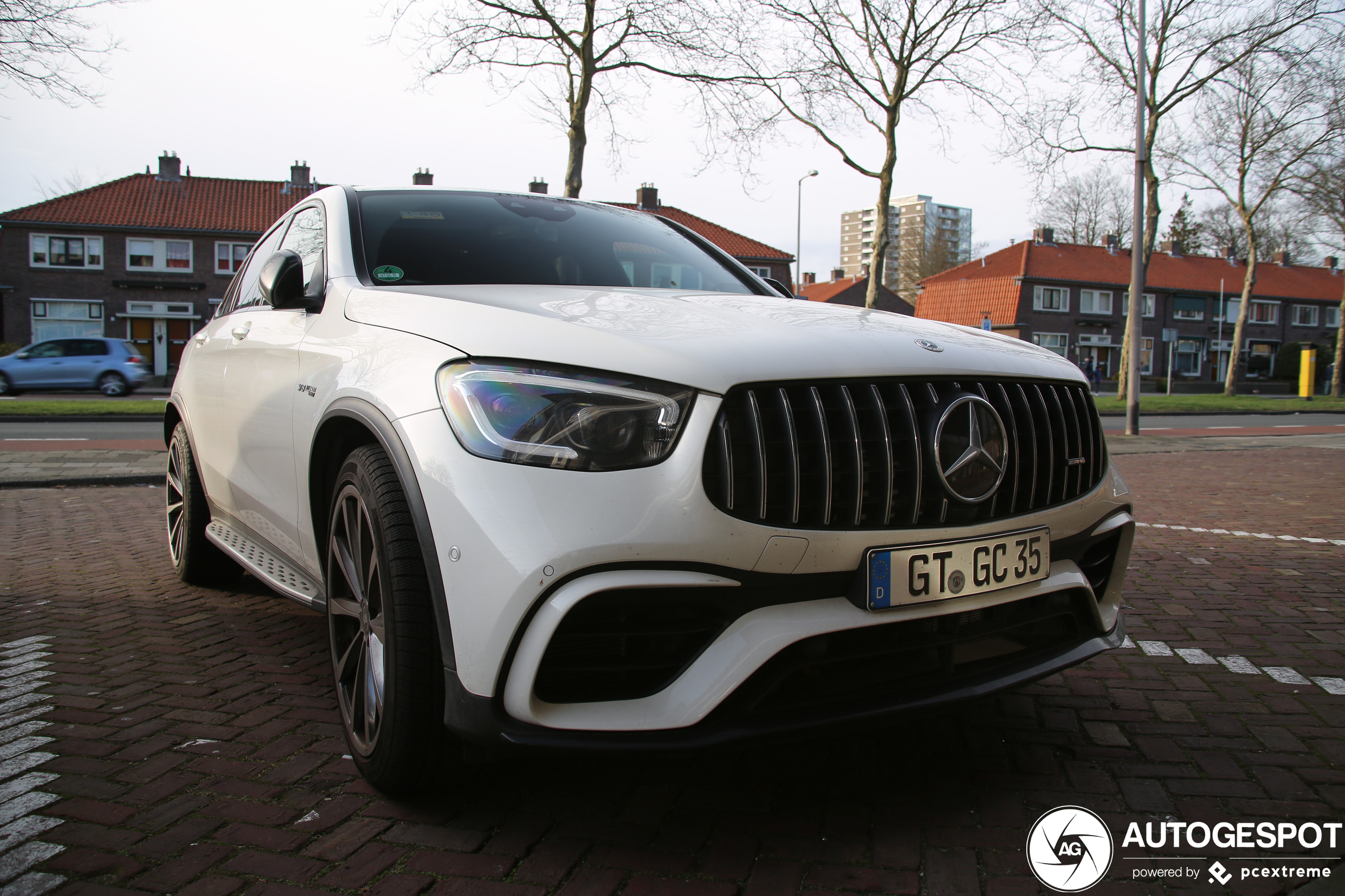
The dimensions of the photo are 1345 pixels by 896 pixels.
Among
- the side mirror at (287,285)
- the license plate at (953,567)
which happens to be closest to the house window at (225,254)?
the side mirror at (287,285)

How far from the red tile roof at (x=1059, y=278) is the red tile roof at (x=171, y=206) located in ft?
123

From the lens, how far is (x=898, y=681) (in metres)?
2.09

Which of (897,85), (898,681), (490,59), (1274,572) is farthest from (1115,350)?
(898,681)

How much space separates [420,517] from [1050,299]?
61095 millimetres

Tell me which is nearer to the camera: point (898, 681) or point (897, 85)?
point (898, 681)

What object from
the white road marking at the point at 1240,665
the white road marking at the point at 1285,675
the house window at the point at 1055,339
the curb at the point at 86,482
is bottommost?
the curb at the point at 86,482

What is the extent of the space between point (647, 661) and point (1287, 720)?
2.17m

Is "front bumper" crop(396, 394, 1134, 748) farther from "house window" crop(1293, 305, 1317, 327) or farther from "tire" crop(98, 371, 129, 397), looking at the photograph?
"house window" crop(1293, 305, 1317, 327)

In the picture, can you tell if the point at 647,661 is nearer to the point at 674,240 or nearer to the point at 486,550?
the point at 486,550

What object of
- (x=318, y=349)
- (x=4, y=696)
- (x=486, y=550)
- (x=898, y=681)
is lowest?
(x=4, y=696)

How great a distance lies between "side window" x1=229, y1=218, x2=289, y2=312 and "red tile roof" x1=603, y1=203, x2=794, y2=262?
45793mm

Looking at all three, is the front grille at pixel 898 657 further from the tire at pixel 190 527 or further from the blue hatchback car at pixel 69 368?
the blue hatchback car at pixel 69 368

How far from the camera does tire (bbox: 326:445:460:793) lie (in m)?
2.06

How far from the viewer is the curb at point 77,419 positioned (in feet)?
56.9
